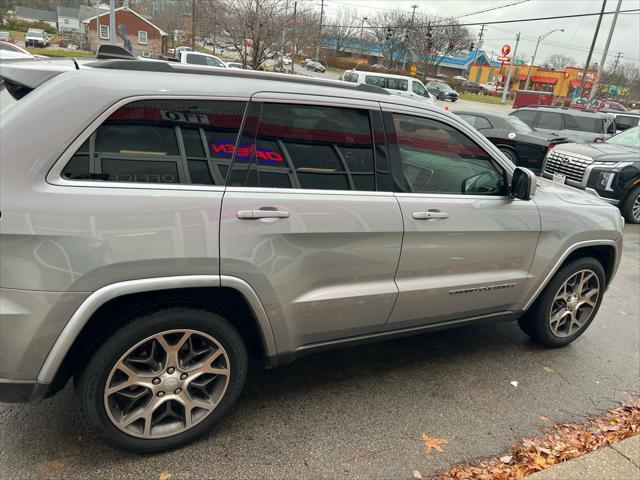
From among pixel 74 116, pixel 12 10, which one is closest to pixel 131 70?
pixel 74 116

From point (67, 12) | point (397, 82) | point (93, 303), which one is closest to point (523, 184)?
point (93, 303)

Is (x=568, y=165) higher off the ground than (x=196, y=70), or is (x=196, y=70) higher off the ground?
(x=196, y=70)

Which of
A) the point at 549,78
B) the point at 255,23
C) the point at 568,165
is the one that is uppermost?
the point at 549,78

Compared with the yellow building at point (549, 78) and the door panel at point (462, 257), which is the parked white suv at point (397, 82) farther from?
the yellow building at point (549, 78)

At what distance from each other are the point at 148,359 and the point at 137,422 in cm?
33

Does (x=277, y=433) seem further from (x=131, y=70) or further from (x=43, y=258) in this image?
Result: (x=131, y=70)

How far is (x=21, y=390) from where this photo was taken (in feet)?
6.74

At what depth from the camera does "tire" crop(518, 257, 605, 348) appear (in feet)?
12.0

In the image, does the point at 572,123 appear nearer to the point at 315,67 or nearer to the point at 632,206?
the point at 632,206

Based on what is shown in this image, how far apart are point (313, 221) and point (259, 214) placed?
296 mm

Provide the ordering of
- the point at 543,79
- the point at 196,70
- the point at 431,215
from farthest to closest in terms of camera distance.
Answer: the point at 543,79
the point at 431,215
the point at 196,70

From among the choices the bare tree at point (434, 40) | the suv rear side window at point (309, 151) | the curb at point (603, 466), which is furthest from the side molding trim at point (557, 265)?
the bare tree at point (434, 40)

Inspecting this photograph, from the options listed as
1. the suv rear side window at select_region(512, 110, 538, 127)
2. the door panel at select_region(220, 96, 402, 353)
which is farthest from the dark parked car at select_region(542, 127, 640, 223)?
the door panel at select_region(220, 96, 402, 353)

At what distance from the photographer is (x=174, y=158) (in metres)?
2.24
